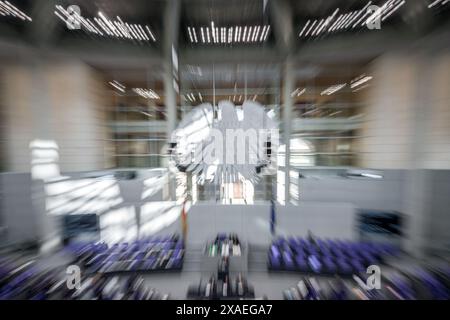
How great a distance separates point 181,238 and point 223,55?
2.93m

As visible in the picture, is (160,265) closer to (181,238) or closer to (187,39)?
(181,238)

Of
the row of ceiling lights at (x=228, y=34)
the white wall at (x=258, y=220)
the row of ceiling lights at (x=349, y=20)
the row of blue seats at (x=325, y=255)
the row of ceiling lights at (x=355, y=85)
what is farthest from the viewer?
the row of ceiling lights at (x=355, y=85)

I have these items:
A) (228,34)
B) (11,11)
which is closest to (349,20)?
(228,34)

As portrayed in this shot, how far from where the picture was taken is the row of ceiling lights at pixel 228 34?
6.16 feet

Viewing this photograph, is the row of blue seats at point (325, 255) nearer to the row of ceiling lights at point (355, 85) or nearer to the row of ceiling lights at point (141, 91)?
the row of ceiling lights at point (355, 85)

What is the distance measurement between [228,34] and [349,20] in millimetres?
1569

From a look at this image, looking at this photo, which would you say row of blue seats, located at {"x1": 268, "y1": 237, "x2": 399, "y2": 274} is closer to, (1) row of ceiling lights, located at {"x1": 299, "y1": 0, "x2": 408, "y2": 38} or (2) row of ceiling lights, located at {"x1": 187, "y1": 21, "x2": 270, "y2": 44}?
(1) row of ceiling lights, located at {"x1": 299, "y1": 0, "x2": 408, "y2": 38}

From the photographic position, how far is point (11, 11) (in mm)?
1616

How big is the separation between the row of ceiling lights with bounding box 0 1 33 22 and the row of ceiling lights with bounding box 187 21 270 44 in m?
1.96

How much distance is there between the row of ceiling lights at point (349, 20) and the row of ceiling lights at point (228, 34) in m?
0.59

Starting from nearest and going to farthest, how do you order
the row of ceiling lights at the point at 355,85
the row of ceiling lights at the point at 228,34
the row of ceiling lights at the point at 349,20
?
1. the row of ceiling lights at the point at 349,20
2. the row of ceiling lights at the point at 228,34
3. the row of ceiling lights at the point at 355,85

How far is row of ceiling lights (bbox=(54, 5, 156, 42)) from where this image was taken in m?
1.66

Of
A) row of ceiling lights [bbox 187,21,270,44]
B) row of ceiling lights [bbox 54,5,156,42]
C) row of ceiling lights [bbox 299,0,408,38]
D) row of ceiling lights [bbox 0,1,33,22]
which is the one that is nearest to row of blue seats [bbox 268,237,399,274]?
row of ceiling lights [bbox 299,0,408,38]

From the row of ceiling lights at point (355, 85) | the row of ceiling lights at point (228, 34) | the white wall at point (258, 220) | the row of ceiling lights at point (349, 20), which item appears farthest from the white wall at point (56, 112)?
the row of ceiling lights at point (355, 85)
